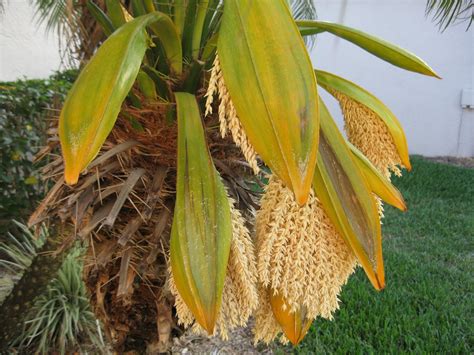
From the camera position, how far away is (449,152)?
911 centimetres

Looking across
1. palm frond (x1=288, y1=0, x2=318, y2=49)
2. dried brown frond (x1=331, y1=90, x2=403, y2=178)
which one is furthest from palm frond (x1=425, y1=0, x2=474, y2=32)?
dried brown frond (x1=331, y1=90, x2=403, y2=178)

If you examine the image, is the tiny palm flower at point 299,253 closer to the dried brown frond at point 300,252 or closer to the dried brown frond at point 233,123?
the dried brown frond at point 300,252

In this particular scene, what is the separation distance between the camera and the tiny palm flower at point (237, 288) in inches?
29.8

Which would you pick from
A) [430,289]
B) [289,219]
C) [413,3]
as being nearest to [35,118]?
[430,289]

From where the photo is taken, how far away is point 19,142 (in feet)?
12.5

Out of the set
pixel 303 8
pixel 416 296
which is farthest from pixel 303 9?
pixel 416 296

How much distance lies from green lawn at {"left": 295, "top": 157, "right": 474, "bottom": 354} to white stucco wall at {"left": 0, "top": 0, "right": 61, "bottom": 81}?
4091mm

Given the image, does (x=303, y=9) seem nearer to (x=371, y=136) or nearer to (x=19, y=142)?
(x=19, y=142)

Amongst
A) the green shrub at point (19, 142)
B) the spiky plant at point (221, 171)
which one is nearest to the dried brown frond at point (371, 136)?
the spiky plant at point (221, 171)

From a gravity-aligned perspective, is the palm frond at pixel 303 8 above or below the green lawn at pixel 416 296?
above

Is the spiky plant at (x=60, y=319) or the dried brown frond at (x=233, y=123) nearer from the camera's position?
the dried brown frond at (x=233, y=123)

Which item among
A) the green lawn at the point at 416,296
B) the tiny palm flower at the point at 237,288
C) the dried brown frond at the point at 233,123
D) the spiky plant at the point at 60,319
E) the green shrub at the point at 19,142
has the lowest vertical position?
the green lawn at the point at 416,296

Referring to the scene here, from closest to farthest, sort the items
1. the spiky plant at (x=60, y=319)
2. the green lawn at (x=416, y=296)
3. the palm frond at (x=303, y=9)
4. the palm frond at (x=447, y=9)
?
the palm frond at (x=447, y=9)
the green lawn at (x=416, y=296)
the spiky plant at (x=60, y=319)
the palm frond at (x=303, y=9)

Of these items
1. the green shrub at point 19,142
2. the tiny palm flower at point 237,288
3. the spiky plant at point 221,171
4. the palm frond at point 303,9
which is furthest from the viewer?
the palm frond at point 303,9
